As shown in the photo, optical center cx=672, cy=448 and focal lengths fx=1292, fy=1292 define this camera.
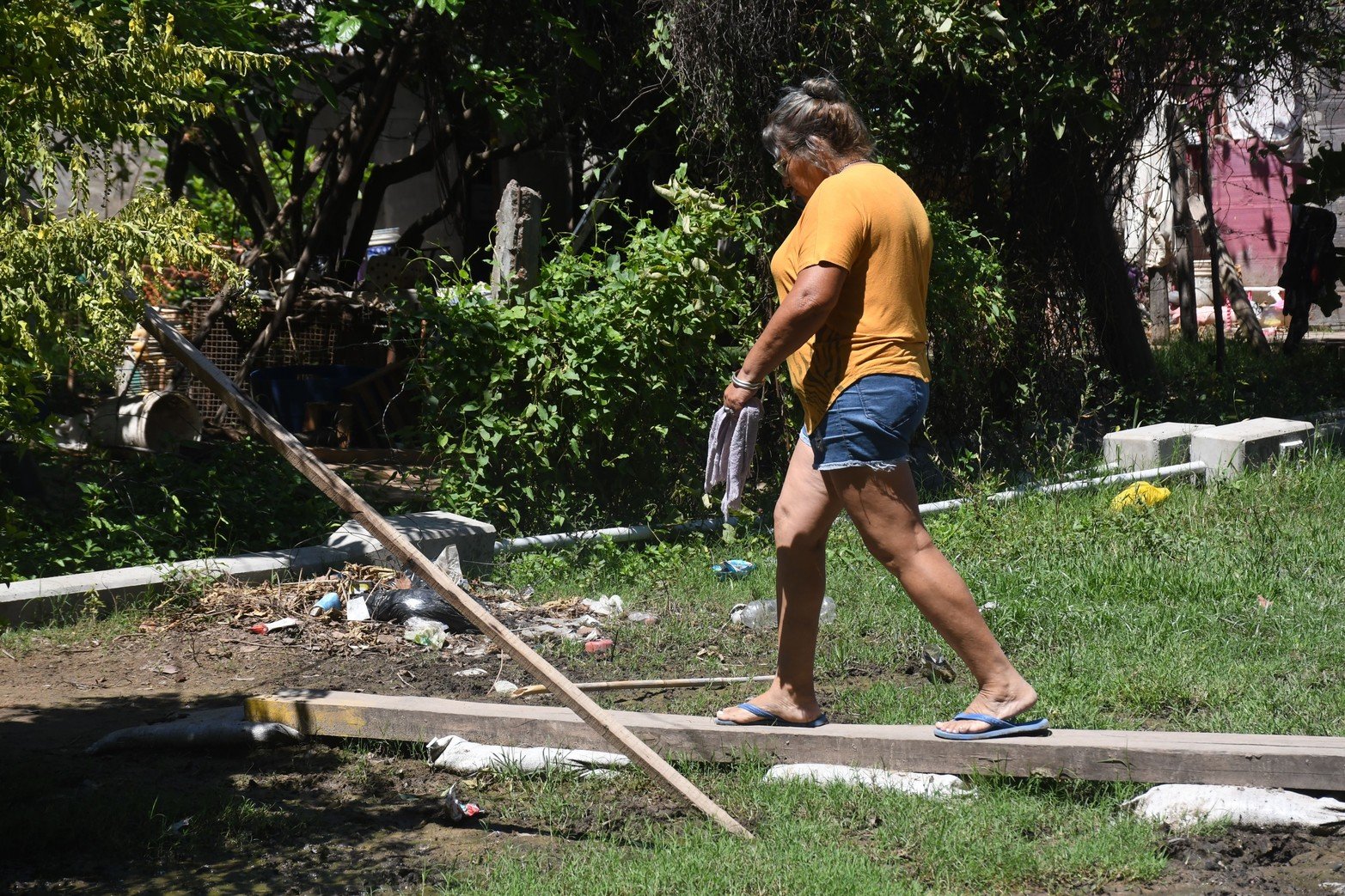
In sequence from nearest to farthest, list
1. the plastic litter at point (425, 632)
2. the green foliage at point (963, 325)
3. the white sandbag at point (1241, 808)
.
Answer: the white sandbag at point (1241, 808), the plastic litter at point (425, 632), the green foliage at point (963, 325)

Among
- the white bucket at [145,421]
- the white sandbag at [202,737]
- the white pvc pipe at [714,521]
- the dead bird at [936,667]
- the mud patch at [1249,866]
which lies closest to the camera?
the mud patch at [1249,866]

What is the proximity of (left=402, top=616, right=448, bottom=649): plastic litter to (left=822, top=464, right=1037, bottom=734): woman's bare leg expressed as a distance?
7.86 feet

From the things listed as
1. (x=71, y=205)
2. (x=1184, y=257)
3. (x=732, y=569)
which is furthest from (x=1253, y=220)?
(x=71, y=205)

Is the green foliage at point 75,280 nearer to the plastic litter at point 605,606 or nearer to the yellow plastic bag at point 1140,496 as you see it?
the plastic litter at point 605,606

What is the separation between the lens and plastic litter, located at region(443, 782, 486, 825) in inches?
147

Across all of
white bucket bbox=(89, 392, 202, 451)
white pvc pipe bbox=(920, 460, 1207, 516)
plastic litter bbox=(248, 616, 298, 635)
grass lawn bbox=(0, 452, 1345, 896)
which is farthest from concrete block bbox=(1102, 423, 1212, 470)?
white bucket bbox=(89, 392, 202, 451)

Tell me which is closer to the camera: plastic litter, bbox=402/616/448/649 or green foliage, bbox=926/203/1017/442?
plastic litter, bbox=402/616/448/649

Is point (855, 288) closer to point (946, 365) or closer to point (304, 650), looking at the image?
point (304, 650)

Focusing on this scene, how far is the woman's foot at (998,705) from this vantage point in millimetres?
3779

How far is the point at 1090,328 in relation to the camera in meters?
10.1

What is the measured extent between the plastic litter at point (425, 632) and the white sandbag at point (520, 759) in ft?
4.62

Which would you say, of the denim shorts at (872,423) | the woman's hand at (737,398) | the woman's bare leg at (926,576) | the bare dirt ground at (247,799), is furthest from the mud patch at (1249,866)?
the woman's hand at (737,398)

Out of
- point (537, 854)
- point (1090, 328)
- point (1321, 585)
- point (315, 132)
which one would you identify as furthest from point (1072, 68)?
point (315, 132)

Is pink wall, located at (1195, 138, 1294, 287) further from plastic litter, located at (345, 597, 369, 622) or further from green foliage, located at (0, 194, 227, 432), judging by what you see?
green foliage, located at (0, 194, 227, 432)
